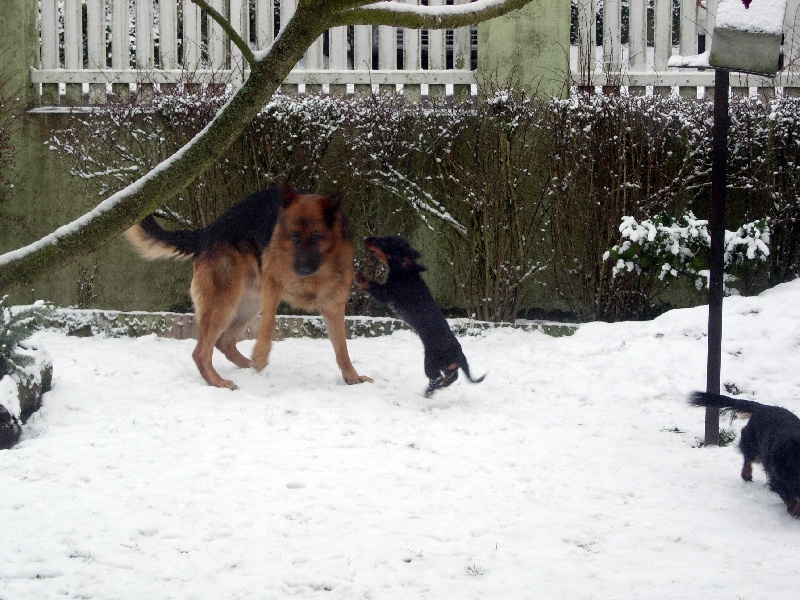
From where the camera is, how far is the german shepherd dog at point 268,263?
5.87 metres

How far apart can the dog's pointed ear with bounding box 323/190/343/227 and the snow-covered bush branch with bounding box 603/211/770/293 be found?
296 cm

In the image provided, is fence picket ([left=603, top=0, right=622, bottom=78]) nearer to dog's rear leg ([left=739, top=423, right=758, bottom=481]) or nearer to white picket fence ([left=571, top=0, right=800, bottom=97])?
white picket fence ([left=571, top=0, right=800, bottom=97])

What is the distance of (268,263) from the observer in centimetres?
→ 612

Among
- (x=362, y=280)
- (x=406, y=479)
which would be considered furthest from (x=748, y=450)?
(x=362, y=280)

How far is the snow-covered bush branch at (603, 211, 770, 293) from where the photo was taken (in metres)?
7.57

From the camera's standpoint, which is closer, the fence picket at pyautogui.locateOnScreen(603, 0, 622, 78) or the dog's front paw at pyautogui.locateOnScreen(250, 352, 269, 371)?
the dog's front paw at pyautogui.locateOnScreen(250, 352, 269, 371)

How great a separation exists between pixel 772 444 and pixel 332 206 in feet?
10.6

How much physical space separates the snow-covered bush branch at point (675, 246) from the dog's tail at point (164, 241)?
3.72 metres

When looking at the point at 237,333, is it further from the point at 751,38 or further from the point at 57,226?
the point at 751,38

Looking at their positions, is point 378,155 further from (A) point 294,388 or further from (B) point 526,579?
(B) point 526,579

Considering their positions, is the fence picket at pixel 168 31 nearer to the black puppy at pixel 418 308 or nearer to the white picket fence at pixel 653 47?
the white picket fence at pixel 653 47

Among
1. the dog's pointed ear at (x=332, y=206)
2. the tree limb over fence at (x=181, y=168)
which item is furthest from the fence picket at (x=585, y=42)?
the tree limb over fence at (x=181, y=168)

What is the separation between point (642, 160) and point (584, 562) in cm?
553

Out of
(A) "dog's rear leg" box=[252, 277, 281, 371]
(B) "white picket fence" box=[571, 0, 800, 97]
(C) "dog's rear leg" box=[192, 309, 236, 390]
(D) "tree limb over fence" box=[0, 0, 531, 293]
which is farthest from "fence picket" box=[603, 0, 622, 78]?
(D) "tree limb over fence" box=[0, 0, 531, 293]
